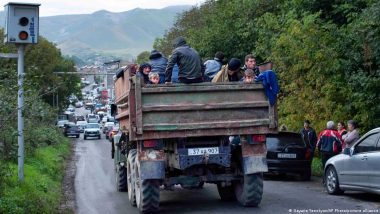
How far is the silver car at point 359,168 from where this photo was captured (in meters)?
11.6

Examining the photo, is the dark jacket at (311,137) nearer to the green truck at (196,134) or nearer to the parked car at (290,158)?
the parked car at (290,158)

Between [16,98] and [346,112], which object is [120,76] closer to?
[16,98]

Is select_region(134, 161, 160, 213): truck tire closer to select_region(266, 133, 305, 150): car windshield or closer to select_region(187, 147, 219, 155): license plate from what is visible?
select_region(187, 147, 219, 155): license plate

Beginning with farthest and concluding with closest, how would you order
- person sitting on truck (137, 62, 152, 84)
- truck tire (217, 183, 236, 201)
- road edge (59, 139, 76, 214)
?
truck tire (217, 183, 236, 201), road edge (59, 139, 76, 214), person sitting on truck (137, 62, 152, 84)

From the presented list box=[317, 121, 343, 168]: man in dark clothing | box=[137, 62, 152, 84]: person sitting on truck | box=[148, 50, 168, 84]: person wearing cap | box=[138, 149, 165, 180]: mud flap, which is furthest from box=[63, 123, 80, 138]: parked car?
box=[138, 149, 165, 180]: mud flap

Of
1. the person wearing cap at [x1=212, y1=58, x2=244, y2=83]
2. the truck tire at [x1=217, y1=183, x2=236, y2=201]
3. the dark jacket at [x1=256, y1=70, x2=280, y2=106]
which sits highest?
the person wearing cap at [x1=212, y1=58, x2=244, y2=83]

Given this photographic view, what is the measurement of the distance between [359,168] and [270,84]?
107 inches

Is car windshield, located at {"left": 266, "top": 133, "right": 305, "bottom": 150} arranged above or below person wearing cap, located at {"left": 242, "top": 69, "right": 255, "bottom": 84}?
below

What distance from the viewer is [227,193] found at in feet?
41.5

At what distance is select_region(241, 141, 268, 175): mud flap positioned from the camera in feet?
35.9

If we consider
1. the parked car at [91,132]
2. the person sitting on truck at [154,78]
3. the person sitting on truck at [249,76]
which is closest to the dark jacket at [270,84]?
the person sitting on truck at [249,76]

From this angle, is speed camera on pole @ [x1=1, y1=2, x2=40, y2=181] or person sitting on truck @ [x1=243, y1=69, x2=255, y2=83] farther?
speed camera on pole @ [x1=1, y1=2, x2=40, y2=181]

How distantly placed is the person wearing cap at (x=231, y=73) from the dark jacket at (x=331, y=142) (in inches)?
178

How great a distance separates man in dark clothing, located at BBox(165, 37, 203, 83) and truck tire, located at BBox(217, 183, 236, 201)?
8.26 feet
